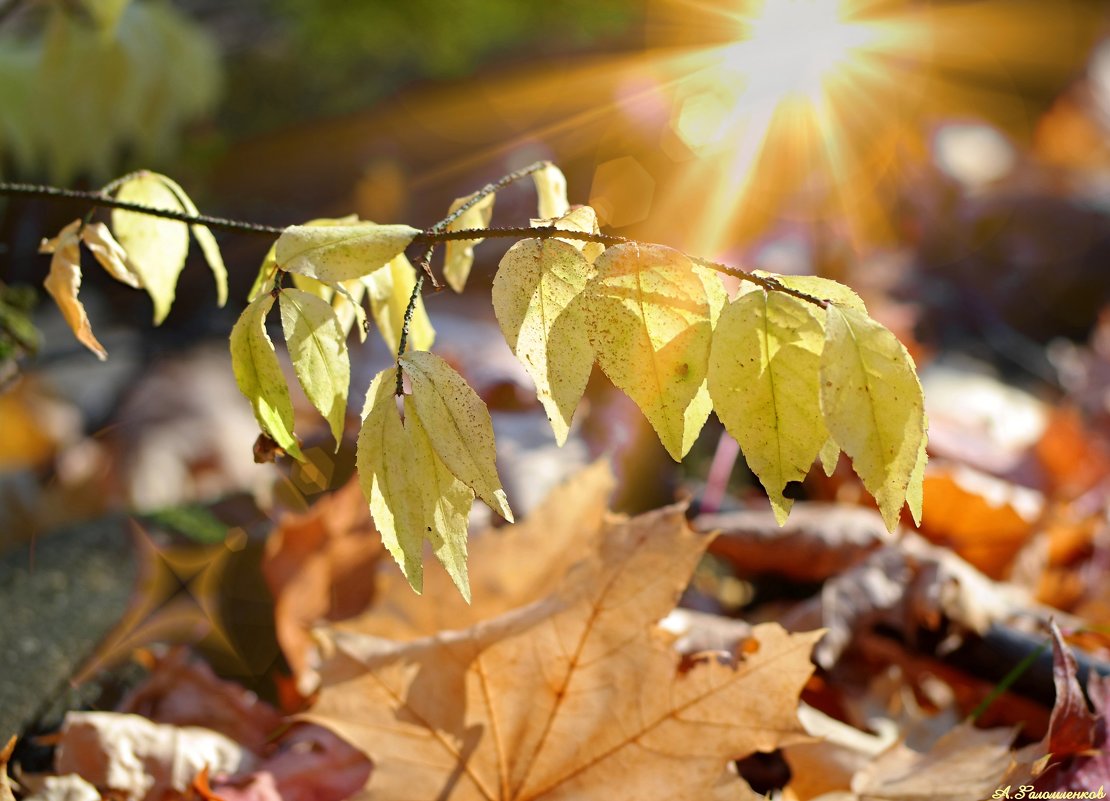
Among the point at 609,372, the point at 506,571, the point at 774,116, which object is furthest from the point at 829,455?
the point at 774,116

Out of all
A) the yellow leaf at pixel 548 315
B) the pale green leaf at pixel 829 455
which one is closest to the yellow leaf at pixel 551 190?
the yellow leaf at pixel 548 315

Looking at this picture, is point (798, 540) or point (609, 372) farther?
point (798, 540)

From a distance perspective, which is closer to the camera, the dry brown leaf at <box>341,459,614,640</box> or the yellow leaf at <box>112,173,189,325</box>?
the yellow leaf at <box>112,173,189,325</box>

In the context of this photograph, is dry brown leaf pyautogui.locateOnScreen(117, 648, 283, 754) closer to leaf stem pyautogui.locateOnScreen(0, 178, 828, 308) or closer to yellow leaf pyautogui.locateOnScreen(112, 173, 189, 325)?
yellow leaf pyautogui.locateOnScreen(112, 173, 189, 325)

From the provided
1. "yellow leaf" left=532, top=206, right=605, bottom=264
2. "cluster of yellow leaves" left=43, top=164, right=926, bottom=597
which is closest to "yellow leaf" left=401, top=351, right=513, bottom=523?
"cluster of yellow leaves" left=43, top=164, right=926, bottom=597

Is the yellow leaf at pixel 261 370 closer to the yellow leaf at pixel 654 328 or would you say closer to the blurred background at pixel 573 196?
the yellow leaf at pixel 654 328

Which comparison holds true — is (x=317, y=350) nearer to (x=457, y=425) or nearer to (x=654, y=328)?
(x=457, y=425)
